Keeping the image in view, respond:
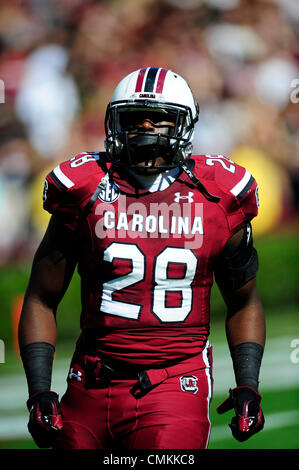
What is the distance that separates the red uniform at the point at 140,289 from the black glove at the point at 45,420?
7cm

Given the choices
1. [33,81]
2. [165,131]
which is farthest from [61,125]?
[165,131]

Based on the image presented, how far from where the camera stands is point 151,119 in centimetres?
275

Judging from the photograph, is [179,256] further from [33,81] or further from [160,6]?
[160,6]

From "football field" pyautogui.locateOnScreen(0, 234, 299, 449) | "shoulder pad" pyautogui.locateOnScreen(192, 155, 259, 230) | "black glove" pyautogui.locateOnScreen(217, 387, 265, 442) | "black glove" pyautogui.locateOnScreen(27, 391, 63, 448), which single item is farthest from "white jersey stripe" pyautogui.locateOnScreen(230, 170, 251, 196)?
"football field" pyautogui.locateOnScreen(0, 234, 299, 449)

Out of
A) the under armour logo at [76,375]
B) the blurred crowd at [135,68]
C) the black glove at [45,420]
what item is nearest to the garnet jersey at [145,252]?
the under armour logo at [76,375]

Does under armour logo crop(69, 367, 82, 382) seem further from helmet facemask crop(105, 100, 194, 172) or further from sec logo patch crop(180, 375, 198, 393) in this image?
helmet facemask crop(105, 100, 194, 172)

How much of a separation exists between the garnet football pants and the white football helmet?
692mm

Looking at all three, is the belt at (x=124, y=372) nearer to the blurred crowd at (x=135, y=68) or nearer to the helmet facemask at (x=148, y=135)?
the helmet facemask at (x=148, y=135)

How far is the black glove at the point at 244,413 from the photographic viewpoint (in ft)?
8.30

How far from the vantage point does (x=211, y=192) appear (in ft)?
8.82

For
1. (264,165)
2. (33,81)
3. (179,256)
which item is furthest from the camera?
(264,165)

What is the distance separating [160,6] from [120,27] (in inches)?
20.6

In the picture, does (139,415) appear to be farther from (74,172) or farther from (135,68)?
(135,68)

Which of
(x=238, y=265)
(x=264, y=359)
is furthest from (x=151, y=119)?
(x=264, y=359)
